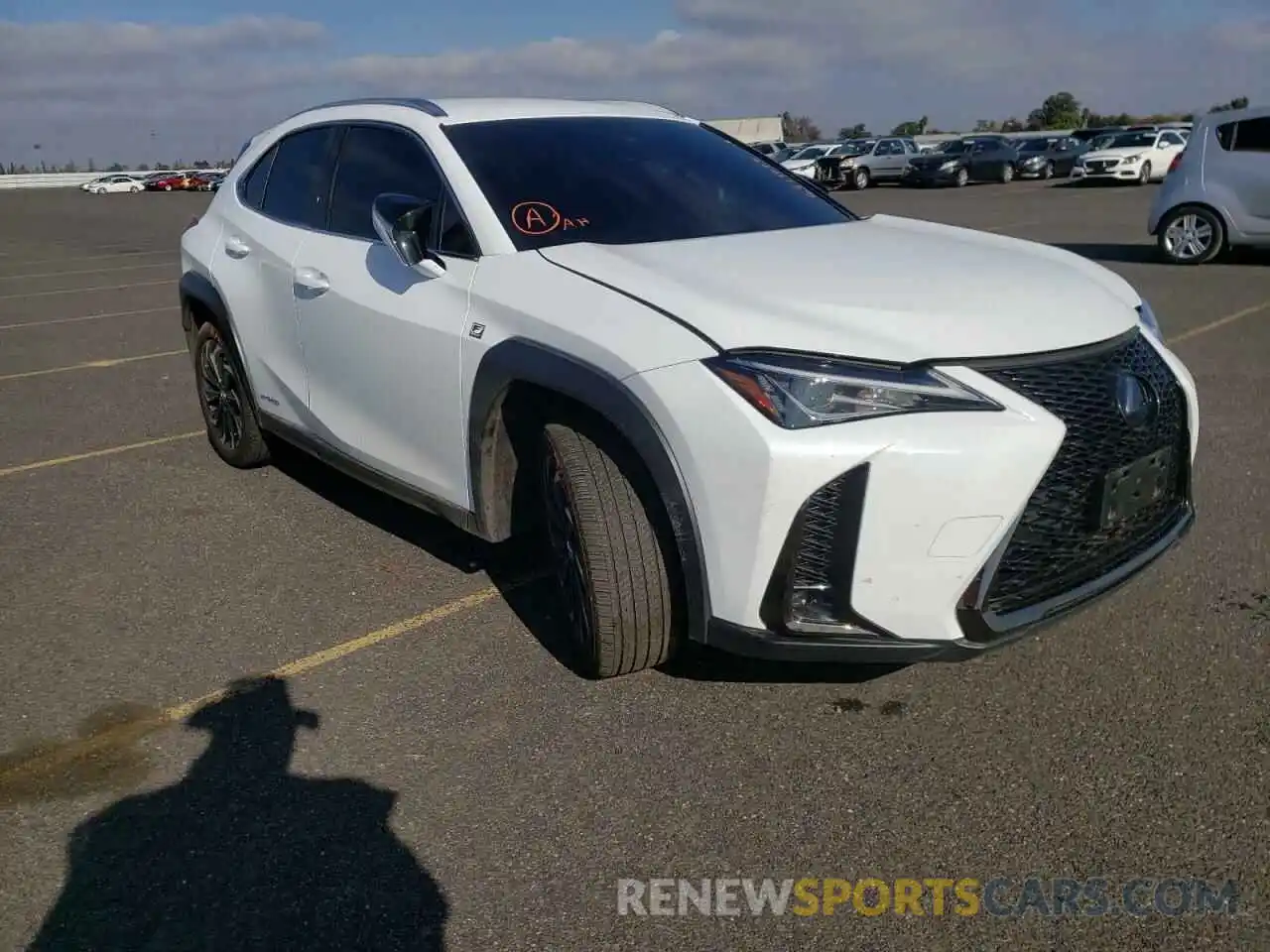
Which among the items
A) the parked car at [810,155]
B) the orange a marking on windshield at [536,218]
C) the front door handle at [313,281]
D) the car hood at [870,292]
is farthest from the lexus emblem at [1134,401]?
the parked car at [810,155]

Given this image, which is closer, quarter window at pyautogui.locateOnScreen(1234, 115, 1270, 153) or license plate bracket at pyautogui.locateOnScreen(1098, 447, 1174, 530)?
license plate bracket at pyautogui.locateOnScreen(1098, 447, 1174, 530)

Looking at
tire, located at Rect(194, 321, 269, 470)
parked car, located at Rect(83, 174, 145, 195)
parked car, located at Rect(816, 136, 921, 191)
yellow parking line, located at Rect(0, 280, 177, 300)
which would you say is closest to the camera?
tire, located at Rect(194, 321, 269, 470)

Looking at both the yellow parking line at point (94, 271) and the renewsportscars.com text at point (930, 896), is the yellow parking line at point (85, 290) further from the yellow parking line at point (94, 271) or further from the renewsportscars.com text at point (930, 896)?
Result: the renewsportscars.com text at point (930, 896)

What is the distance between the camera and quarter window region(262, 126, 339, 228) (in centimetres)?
467

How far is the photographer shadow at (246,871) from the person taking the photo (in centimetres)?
246

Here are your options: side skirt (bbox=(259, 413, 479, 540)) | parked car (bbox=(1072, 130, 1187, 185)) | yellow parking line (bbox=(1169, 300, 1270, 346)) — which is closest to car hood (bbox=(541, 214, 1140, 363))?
side skirt (bbox=(259, 413, 479, 540))

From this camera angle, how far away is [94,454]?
6332 mm

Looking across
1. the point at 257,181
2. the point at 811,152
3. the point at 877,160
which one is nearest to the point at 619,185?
the point at 257,181

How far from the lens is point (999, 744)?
306 cm

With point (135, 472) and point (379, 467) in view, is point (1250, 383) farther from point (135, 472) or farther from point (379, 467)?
point (135, 472)

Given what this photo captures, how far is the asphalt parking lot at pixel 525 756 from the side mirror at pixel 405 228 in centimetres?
121

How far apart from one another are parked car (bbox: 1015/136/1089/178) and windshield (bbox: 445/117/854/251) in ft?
116

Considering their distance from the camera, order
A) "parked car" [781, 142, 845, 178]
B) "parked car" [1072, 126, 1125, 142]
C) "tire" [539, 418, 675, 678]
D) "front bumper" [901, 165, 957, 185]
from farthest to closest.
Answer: "parked car" [1072, 126, 1125, 142] < "parked car" [781, 142, 845, 178] < "front bumper" [901, 165, 957, 185] < "tire" [539, 418, 675, 678]

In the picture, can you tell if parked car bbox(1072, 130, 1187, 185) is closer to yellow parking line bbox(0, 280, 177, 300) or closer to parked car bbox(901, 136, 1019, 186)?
parked car bbox(901, 136, 1019, 186)
